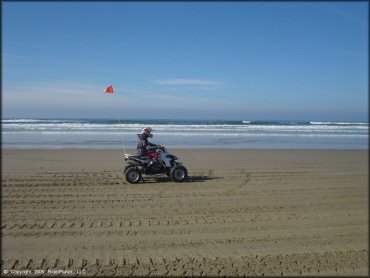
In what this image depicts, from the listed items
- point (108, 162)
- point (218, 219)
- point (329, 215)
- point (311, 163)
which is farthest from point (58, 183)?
point (311, 163)

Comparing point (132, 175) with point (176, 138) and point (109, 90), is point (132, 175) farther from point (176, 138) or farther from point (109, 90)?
point (176, 138)

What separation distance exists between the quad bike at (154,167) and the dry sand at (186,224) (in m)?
0.35

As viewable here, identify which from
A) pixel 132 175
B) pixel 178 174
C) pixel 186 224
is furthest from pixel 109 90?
pixel 186 224

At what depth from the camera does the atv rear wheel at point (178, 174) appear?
34.6ft

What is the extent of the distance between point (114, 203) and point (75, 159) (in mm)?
7378

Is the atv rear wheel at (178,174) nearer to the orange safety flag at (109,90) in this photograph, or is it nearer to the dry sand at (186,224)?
the dry sand at (186,224)

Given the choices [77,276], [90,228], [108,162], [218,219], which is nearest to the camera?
[77,276]

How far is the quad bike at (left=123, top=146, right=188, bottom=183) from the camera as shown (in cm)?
1048

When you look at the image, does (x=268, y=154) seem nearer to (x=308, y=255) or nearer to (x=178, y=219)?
(x=178, y=219)

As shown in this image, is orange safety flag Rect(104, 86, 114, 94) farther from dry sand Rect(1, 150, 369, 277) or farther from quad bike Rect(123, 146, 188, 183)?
dry sand Rect(1, 150, 369, 277)

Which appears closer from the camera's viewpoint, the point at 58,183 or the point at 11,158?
the point at 58,183

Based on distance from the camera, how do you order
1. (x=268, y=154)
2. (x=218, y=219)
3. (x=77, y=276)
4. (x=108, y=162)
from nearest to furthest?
1. (x=77, y=276)
2. (x=218, y=219)
3. (x=108, y=162)
4. (x=268, y=154)

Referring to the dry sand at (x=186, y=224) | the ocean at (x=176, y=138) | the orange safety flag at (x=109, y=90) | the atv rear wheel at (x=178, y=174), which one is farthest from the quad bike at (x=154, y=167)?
the ocean at (x=176, y=138)

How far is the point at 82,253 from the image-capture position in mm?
5230
